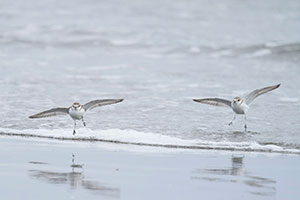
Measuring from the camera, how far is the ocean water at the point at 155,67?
10.1 meters

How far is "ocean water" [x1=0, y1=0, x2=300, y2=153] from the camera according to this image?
1009 centimetres

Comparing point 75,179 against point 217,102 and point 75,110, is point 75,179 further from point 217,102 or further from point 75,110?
point 217,102

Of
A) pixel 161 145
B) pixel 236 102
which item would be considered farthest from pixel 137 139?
pixel 236 102

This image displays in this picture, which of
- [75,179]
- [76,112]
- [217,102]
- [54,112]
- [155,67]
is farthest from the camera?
[155,67]

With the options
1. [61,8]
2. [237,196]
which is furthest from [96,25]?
[237,196]

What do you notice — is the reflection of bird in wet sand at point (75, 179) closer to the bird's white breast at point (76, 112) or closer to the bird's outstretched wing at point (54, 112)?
the bird's white breast at point (76, 112)

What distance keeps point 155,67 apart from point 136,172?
31.3 feet

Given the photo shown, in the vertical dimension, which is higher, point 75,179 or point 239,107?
point 239,107

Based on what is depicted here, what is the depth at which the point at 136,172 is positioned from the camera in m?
7.57

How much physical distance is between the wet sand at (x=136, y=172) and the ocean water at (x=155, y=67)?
57 cm

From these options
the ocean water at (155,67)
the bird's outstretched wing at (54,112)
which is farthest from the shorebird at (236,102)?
the bird's outstretched wing at (54,112)

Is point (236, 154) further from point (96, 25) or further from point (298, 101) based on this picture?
point (96, 25)

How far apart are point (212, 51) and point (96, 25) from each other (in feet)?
22.2

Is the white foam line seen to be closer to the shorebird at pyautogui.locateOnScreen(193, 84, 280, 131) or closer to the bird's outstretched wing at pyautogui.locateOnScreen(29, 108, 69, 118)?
the bird's outstretched wing at pyautogui.locateOnScreen(29, 108, 69, 118)
